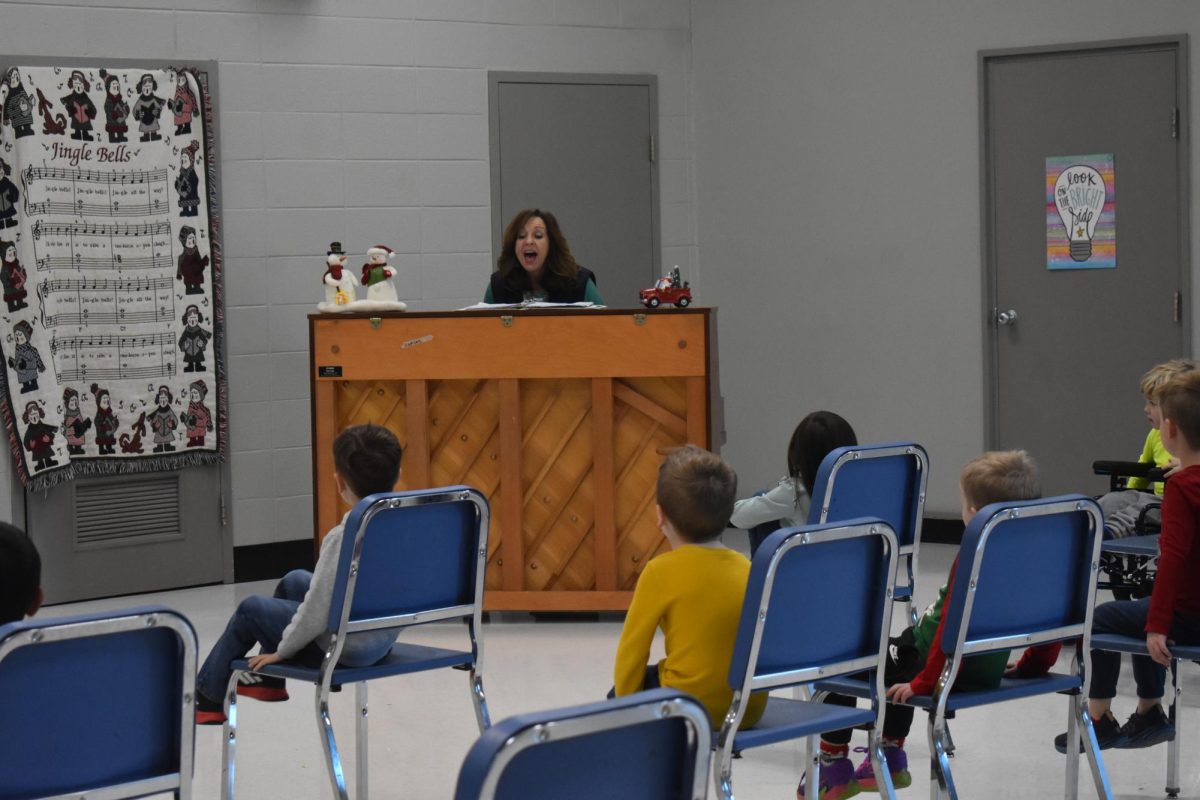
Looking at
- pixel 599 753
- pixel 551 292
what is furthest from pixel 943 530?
pixel 599 753

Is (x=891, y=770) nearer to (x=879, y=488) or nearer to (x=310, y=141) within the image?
(x=879, y=488)

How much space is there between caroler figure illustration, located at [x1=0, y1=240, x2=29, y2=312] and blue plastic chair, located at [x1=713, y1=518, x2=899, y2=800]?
165 inches

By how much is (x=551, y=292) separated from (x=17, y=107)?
2280 mm

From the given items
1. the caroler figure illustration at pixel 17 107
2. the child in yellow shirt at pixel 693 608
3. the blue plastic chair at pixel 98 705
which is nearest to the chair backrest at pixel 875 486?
the child in yellow shirt at pixel 693 608

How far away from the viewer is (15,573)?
7.59ft

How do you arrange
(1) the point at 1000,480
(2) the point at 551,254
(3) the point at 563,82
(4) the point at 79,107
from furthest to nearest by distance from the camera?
1. (3) the point at 563,82
2. (4) the point at 79,107
3. (2) the point at 551,254
4. (1) the point at 1000,480

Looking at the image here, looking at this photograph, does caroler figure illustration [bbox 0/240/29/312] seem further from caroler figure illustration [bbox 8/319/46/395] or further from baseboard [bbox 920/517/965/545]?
baseboard [bbox 920/517/965/545]

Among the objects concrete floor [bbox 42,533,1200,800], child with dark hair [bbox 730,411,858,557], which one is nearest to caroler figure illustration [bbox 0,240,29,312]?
concrete floor [bbox 42,533,1200,800]

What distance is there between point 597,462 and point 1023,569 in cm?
252

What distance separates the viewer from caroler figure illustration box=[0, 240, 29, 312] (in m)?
5.93

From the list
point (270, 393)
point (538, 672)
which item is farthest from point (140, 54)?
point (538, 672)

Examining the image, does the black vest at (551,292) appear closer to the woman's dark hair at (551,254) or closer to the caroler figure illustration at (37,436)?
the woman's dark hair at (551,254)

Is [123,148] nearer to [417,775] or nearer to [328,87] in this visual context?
[328,87]

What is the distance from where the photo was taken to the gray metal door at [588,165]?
22.8ft
